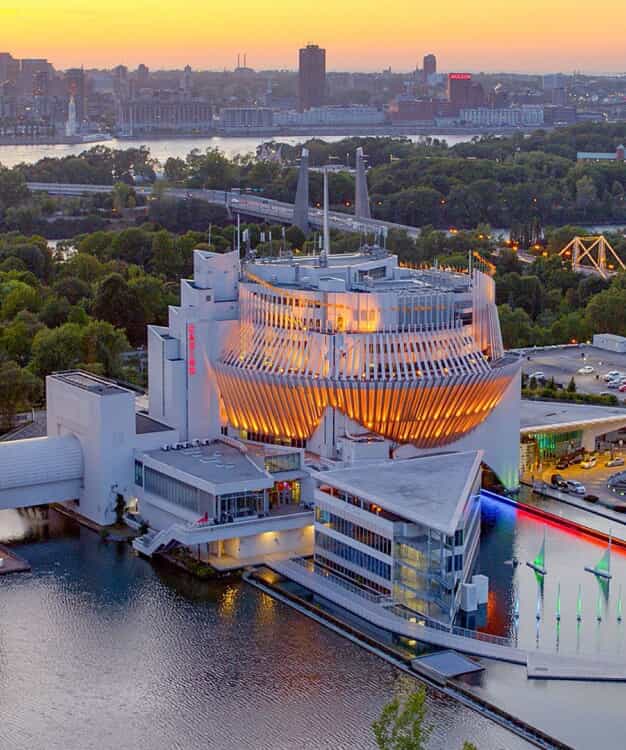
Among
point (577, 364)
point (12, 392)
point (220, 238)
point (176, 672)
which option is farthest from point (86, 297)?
point (176, 672)

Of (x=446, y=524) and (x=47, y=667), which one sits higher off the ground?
(x=446, y=524)

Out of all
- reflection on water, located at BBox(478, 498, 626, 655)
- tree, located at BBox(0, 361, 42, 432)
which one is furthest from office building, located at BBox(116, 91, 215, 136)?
reflection on water, located at BBox(478, 498, 626, 655)

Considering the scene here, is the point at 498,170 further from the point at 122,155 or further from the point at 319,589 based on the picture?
the point at 319,589

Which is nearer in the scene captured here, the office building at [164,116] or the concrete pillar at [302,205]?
the concrete pillar at [302,205]

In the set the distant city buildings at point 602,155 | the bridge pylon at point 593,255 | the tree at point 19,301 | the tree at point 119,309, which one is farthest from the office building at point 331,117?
the tree at point 119,309

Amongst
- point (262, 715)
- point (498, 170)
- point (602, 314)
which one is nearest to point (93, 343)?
point (602, 314)

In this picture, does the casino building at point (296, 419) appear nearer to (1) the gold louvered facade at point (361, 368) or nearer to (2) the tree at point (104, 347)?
(1) the gold louvered facade at point (361, 368)

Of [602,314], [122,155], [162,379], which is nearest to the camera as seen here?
[162,379]
